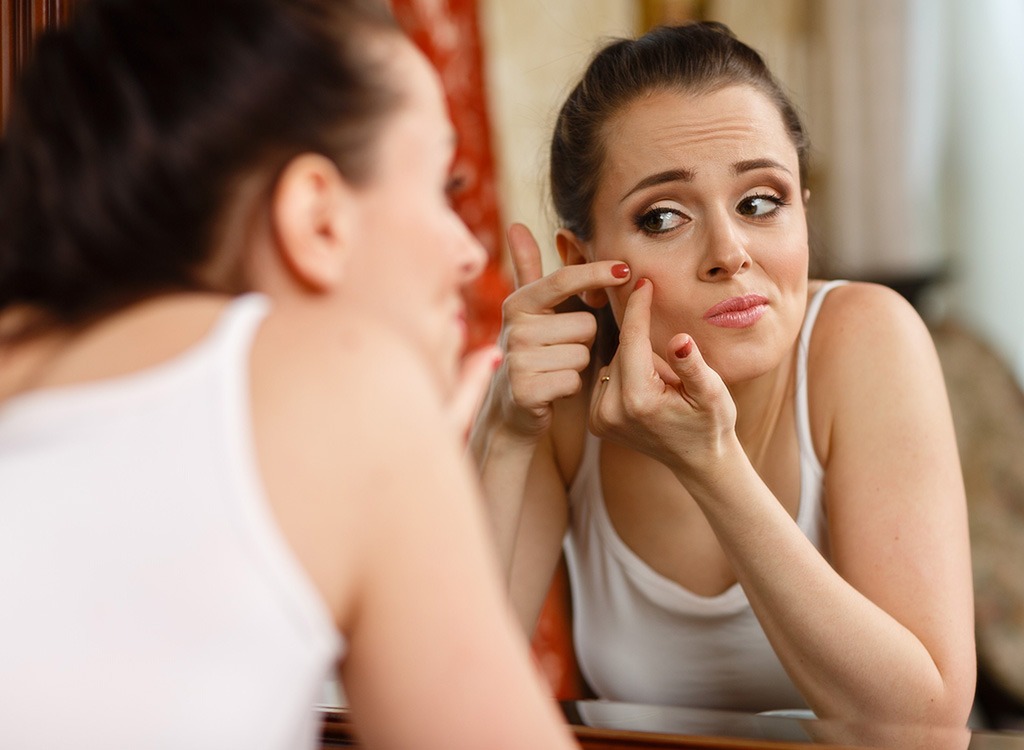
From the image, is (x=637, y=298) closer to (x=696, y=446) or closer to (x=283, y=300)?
(x=696, y=446)

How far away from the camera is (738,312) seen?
0.78 m

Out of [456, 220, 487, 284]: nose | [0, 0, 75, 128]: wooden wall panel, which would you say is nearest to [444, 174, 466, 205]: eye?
[456, 220, 487, 284]: nose

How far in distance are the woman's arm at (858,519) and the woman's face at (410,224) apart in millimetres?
275

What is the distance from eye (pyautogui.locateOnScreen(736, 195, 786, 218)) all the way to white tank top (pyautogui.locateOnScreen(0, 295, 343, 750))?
0.52 m

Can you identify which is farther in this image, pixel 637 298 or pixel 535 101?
pixel 535 101

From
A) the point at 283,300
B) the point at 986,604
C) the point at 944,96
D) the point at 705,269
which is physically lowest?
the point at 986,604

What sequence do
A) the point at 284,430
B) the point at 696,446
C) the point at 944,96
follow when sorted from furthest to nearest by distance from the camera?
the point at 944,96 → the point at 696,446 → the point at 284,430

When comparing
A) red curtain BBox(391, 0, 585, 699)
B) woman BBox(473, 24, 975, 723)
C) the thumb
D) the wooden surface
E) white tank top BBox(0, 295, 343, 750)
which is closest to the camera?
white tank top BBox(0, 295, 343, 750)

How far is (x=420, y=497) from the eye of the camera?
36 centimetres

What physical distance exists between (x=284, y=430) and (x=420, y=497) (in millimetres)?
54

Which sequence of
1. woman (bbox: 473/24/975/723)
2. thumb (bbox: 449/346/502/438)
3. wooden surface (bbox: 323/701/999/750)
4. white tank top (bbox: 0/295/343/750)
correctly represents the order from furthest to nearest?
woman (bbox: 473/24/975/723) < wooden surface (bbox: 323/701/999/750) < thumb (bbox: 449/346/502/438) < white tank top (bbox: 0/295/343/750)

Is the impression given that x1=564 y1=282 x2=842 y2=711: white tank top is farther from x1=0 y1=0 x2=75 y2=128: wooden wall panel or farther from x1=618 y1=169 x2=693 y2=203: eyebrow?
x1=0 y1=0 x2=75 y2=128: wooden wall panel

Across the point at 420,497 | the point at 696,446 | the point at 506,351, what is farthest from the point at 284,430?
the point at 506,351

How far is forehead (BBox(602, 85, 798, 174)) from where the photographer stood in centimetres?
78
